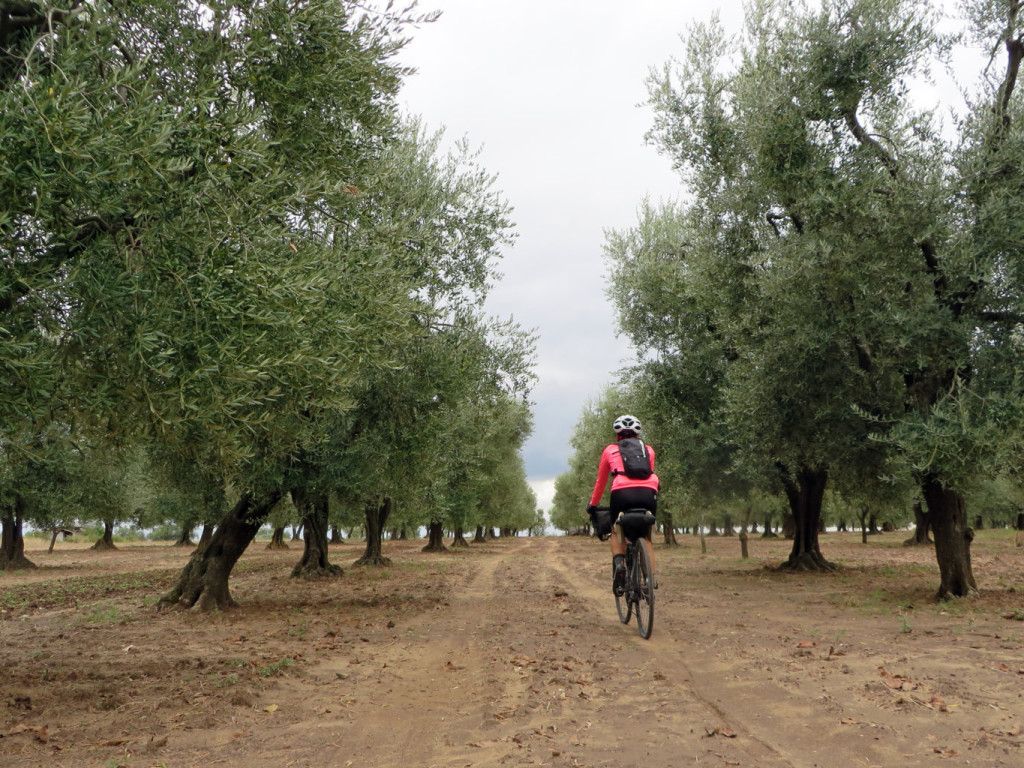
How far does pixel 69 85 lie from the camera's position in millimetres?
6270

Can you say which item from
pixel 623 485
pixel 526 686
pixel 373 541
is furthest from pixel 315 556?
pixel 526 686

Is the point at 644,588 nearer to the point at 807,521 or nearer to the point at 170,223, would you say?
the point at 170,223

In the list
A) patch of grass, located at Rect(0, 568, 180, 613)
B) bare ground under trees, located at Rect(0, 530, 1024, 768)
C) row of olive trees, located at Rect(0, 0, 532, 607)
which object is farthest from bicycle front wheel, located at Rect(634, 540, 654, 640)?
patch of grass, located at Rect(0, 568, 180, 613)

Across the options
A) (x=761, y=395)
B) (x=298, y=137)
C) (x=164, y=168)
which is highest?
(x=298, y=137)

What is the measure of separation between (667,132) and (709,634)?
1437cm

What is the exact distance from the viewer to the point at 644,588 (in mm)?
10773

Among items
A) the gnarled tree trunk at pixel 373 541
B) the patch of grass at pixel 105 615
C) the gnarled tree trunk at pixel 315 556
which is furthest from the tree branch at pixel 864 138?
the gnarled tree trunk at pixel 373 541

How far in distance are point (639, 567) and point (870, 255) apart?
8.43 metres

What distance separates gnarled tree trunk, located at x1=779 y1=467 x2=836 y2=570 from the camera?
2667 centimetres

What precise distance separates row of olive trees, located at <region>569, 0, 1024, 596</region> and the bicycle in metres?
5.41

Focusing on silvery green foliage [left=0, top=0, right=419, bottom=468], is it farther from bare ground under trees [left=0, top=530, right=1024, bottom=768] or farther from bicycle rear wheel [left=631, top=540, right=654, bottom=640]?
bicycle rear wheel [left=631, top=540, right=654, bottom=640]

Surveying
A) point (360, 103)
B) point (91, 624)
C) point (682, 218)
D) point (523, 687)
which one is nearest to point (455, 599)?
point (91, 624)

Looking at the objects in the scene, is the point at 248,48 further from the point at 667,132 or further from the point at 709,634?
the point at 667,132

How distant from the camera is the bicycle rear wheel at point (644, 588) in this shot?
34.0ft
